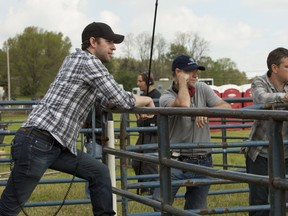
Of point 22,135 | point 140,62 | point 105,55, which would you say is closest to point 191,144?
point 105,55

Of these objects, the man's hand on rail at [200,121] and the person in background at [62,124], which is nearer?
the person in background at [62,124]

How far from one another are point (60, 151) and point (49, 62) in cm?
8093

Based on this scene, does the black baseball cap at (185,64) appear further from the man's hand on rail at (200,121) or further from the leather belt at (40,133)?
the leather belt at (40,133)

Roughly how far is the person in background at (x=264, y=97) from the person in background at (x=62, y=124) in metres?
1.31

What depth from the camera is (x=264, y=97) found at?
5777 mm

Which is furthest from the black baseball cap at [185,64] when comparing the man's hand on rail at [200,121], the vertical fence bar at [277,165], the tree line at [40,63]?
the tree line at [40,63]

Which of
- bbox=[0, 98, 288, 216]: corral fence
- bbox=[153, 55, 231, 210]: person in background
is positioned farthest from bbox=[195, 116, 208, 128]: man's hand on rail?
bbox=[0, 98, 288, 216]: corral fence

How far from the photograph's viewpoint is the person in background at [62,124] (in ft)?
15.3

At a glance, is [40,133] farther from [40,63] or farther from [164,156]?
[40,63]

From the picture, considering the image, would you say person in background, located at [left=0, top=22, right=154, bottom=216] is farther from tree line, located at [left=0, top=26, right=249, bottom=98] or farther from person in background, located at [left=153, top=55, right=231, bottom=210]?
tree line, located at [left=0, top=26, right=249, bottom=98]

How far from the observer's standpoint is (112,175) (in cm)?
539

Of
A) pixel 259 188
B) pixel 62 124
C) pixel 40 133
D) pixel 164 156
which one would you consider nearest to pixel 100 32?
pixel 62 124

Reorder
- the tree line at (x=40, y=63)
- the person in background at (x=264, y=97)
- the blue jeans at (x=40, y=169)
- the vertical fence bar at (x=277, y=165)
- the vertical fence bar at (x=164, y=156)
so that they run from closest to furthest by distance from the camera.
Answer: the vertical fence bar at (x=277, y=165) < the vertical fence bar at (x=164, y=156) < the blue jeans at (x=40, y=169) < the person in background at (x=264, y=97) < the tree line at (x=40, y=63)

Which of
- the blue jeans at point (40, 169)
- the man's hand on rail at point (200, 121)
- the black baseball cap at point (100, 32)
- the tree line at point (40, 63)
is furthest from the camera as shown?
the tree line at point (40, 63)
